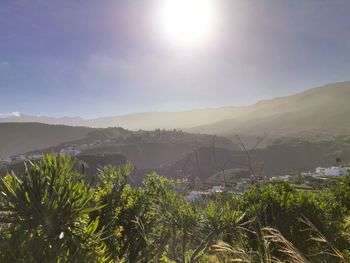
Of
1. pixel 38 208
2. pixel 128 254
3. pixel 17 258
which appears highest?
pixel 38 208

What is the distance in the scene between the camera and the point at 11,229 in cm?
525

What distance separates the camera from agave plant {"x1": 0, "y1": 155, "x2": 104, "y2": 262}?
200 inches

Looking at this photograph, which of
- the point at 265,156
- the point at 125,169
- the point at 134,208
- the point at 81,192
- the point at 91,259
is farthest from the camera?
the point at 265,156

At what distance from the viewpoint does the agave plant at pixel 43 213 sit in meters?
5.09

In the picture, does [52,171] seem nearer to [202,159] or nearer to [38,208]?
[38,208]

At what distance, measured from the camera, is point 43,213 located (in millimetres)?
5020

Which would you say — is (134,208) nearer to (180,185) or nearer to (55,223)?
(180,185)

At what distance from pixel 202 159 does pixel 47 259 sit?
531 feet

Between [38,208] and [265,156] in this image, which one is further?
[265,156]

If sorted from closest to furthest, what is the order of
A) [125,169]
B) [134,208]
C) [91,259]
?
[91,259], [125,169], [134,208]

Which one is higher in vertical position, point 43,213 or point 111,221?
point 43,213

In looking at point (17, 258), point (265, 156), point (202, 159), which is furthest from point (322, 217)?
point (265, 156)

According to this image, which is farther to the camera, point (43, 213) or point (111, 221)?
point (111, 221)

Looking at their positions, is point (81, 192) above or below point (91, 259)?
above
